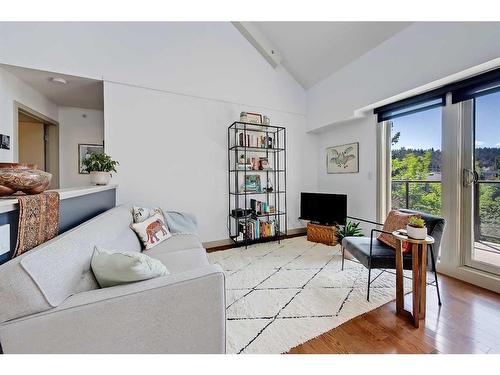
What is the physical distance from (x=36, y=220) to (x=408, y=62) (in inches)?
141

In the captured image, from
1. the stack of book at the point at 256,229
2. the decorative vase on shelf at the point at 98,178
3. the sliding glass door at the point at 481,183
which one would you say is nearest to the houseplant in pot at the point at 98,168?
the decorative vase on shelf at the point at 98,178

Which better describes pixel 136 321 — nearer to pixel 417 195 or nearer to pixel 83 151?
pixel 417 195

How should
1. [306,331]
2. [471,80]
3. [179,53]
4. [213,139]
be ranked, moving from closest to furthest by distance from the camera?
[306,331] < [471,80] < [179,53] < [213,139]

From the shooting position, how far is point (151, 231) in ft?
6.95

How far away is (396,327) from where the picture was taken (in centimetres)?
153

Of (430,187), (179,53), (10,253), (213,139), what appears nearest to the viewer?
(10,253)

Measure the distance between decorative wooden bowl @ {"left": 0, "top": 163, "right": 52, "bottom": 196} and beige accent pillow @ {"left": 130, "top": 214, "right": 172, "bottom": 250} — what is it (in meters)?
1.00

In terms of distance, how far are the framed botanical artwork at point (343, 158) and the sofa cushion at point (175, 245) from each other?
2745mm

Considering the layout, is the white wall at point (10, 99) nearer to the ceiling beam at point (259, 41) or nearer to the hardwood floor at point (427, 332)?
the ceiling beam at point (259, 41)

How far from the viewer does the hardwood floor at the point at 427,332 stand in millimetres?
1335

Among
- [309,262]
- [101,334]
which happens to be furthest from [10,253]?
[309,262]

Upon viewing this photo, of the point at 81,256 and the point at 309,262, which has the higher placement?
the point at 81,256

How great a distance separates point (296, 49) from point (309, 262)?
3.23m
